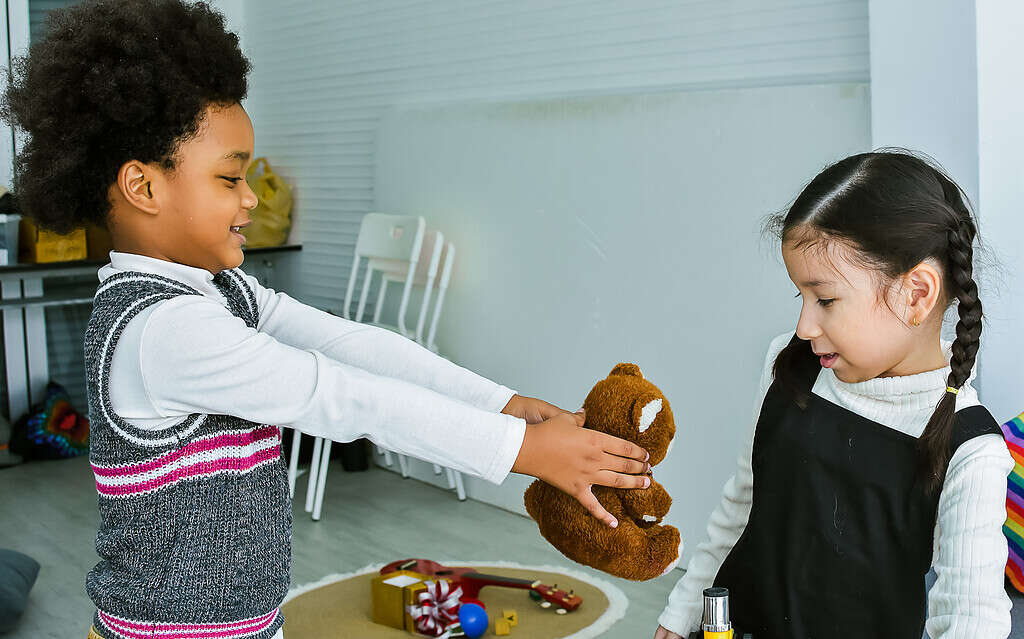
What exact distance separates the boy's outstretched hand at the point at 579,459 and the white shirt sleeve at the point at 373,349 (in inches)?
5.4

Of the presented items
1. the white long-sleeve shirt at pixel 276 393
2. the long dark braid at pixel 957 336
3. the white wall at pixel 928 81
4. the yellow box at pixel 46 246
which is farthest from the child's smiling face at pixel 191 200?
the yellow box at pixel 46 246

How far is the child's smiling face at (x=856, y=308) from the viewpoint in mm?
1111

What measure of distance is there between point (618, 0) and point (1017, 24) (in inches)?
47.1

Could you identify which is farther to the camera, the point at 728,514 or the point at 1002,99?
the point at 1002,99

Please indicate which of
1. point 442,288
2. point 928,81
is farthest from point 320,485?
point 928,81

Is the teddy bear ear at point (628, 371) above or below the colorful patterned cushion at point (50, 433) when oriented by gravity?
above

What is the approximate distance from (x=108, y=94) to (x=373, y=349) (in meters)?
0.39

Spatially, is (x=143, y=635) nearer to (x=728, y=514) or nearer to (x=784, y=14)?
(x=728, y=514)

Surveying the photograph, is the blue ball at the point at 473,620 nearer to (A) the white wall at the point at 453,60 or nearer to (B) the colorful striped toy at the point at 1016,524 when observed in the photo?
(B) the colorful striped toy at the point at 1016,524

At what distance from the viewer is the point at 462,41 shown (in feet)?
11.3

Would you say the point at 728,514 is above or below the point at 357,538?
above

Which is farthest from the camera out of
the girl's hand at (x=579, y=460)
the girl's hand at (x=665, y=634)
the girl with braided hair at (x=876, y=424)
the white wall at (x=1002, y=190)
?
the white wall at (x=1002, y=190)

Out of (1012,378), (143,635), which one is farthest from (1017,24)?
(143,635)

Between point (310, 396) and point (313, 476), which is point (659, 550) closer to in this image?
point (310, 396)
